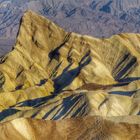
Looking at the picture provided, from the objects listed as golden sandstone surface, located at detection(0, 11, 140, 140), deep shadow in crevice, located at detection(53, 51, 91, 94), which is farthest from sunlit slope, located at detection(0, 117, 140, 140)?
deep shadow in crevice, located at detection(53, 51, 91, 94)

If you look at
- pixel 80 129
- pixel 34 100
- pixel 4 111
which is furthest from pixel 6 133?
pixel 34 100

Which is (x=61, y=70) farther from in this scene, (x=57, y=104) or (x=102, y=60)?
(x=57, y=104)

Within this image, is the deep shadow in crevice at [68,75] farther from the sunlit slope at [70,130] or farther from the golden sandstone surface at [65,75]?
the sunlit slope at [70,130]

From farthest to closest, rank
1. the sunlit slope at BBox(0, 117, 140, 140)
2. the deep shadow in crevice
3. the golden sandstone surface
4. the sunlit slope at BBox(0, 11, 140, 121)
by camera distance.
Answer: the deep shadow in crevice < the sunlit slope at BBox(0, 11, 140, 121) < the golden sandstone surface < the sunlit slope at BBox(0, 117, 140, 140)

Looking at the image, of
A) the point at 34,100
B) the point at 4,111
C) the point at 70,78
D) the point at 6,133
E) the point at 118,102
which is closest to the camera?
the point at 6,133

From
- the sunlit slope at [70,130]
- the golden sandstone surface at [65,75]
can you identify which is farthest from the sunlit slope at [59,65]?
the sunlit slope at [70,130]

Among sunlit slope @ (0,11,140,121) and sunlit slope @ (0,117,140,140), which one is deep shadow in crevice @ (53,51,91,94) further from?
sunlit slope @ (0,117,140,140)

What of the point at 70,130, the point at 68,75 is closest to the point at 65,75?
the point at 68,75
